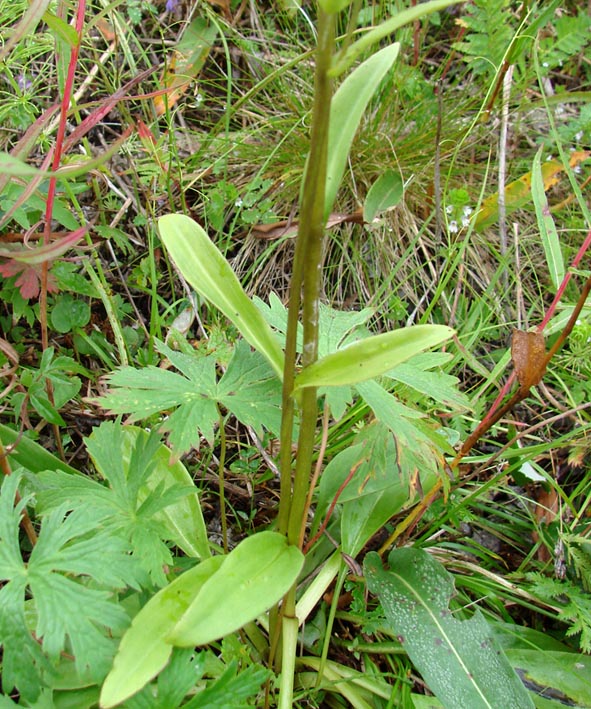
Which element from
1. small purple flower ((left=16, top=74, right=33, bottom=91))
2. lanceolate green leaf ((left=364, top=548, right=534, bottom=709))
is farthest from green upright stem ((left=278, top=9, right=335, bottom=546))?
small purple flower ((left=16, top=74, right=33, bottom=91))

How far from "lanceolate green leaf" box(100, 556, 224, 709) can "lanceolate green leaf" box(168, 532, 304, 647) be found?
4 centimetres

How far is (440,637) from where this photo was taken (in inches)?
44.1

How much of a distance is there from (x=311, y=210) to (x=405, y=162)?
4.32 feet

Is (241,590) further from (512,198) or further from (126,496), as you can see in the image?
(512,198)

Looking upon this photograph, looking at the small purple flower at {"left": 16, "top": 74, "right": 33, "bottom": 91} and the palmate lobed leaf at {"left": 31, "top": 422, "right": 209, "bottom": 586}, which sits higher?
the small purple flower at {"left": 16, "top": 74, "right": 33, "bottom": 91}

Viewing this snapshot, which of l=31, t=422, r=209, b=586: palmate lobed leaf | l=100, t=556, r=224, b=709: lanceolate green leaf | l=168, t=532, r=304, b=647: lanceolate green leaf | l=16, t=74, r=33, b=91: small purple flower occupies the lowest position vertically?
l=100, t=556, r=224, b=709: lanceolate green leaf

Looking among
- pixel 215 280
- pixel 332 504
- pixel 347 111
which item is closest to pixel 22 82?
pixel 215 280

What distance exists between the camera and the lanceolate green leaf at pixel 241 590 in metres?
0.80

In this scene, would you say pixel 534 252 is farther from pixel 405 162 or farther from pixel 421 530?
pixel 421 530

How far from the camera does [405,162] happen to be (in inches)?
76.7

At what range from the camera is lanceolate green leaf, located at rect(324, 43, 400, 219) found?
775 mm

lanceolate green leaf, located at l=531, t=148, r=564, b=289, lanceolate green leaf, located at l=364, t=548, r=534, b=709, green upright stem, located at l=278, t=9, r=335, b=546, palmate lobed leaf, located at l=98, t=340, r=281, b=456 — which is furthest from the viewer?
lanceolate green leaf, located at l=531, t=148, r=564, b=289

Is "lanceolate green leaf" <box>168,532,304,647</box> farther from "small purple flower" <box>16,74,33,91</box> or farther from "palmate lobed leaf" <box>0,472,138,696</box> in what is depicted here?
"small purple flower" <box>16,74,33,91</box>

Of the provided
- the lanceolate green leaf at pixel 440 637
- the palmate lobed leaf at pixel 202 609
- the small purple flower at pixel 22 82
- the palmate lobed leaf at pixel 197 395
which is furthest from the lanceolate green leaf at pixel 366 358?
the small purple flower at pixel 22 82
